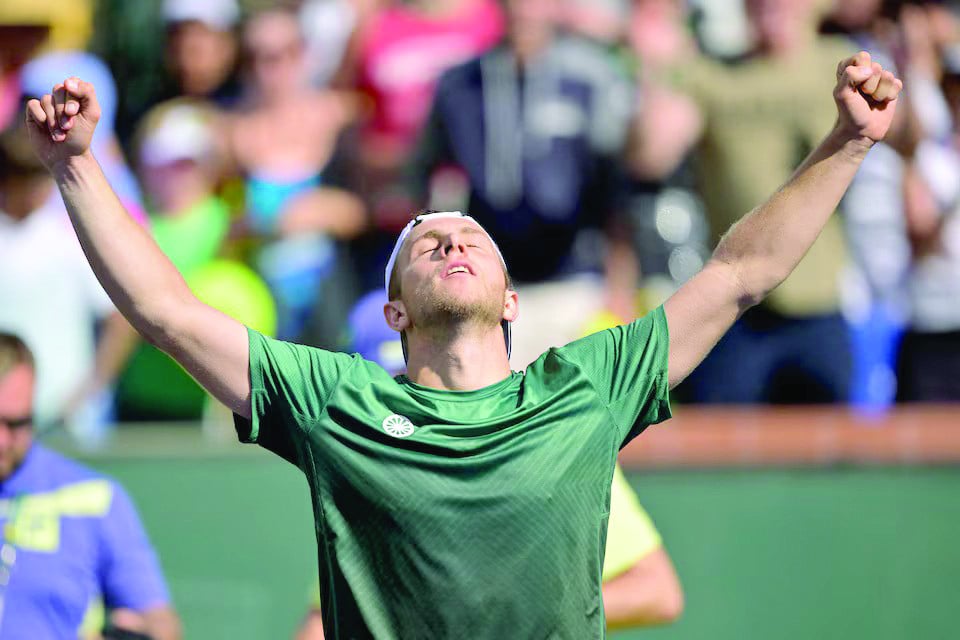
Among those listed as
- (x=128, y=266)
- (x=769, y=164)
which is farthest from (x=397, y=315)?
(x=769, y=164)

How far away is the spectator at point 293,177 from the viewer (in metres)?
6.56

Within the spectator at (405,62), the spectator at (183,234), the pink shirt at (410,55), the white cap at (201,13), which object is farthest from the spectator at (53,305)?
the pink shirt at (410,55)

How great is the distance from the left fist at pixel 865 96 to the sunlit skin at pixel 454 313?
86cm

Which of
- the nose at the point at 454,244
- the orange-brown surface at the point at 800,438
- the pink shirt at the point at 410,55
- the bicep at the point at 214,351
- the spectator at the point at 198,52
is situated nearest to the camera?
the bicep at the point at 214,351

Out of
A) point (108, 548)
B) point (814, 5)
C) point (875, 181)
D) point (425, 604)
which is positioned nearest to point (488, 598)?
point (425, 604)

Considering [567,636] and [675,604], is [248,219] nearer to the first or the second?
[675,604]

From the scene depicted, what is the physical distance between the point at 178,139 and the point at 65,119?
13.2ft

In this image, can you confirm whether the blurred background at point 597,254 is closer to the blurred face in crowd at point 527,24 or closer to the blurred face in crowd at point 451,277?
the blurred face in crowd at point 527,24

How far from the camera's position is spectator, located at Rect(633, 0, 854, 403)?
6.22 metres

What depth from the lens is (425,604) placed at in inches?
113

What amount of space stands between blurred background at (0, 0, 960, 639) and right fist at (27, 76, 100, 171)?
336 cm

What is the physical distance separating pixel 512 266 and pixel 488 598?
12.0ft

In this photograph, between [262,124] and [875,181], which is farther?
[262,124]

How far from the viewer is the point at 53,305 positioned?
21.7 ft
